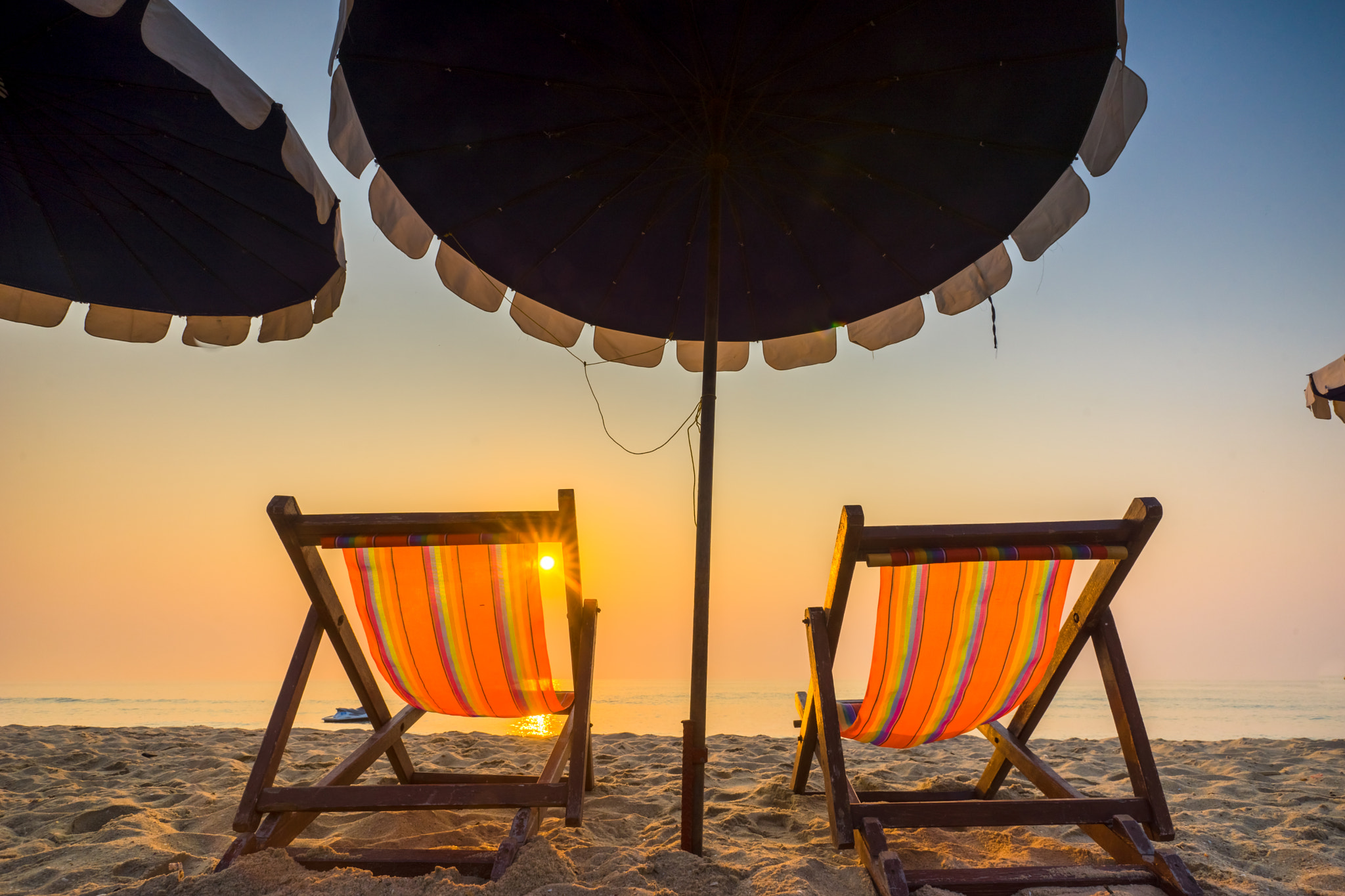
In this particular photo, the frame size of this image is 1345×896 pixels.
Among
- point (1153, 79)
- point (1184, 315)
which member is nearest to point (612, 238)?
point (1153, 79)

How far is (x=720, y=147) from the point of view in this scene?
1.93 metres

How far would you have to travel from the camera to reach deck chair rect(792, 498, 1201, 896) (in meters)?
1.44

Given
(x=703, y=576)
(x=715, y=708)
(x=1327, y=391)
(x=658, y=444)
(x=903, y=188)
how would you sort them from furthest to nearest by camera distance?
(x=715, y=708) < (x=1327, y=391) < (x=658, y=444) < (x=903, y=188) < (x=703, y=576)

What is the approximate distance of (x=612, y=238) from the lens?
94.1 inches

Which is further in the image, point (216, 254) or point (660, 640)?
point (660, 640)

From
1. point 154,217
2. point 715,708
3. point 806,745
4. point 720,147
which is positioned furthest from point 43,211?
point 715,708

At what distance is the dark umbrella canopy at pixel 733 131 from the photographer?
165 centimetres

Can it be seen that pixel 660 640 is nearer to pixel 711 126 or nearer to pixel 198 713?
pixel 198 713

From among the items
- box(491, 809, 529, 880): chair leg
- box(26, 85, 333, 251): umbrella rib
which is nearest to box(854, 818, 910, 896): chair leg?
box(491, 809, 529, 880): chair leg

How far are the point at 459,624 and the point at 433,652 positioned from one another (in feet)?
0.53

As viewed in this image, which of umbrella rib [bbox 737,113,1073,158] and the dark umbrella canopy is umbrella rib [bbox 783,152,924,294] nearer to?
the dark umbrella canopy

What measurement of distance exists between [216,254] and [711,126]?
7.95 ft

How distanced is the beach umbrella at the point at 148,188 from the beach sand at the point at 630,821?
6.70 ft

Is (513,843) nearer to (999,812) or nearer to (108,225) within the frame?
(999,812)
